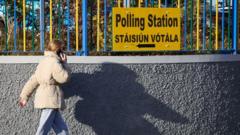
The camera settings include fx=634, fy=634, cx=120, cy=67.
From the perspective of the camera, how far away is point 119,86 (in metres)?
8.26

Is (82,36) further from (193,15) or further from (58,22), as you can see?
(193,15)

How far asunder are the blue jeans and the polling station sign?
1.30m

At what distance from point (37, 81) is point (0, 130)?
929mm

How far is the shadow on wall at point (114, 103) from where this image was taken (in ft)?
26.8

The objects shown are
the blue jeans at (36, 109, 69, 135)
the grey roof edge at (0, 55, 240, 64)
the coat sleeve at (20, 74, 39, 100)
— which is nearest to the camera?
the blue jeans at (36, 109, 69, 135)

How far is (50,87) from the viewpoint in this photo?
7.64 meters

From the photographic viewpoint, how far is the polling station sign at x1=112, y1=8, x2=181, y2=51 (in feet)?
27.7

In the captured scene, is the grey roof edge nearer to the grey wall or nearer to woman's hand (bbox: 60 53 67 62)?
the grey wall

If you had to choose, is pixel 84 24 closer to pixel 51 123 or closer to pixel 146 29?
pixel 146 29

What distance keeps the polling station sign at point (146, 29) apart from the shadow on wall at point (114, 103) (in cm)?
44

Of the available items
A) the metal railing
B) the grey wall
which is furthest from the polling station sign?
the grey wall

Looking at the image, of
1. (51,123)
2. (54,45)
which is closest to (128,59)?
(54,45)

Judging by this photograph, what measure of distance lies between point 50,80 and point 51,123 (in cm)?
55

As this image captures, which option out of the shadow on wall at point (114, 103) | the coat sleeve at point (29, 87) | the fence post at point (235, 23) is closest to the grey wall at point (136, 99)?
the shadow on wall at point (114, 103)
